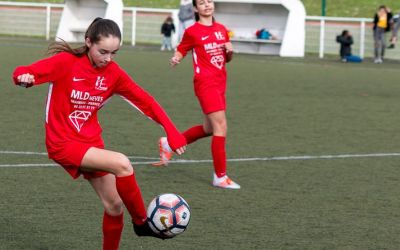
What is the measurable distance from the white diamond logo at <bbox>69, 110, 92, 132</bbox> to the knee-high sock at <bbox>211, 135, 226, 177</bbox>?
3426mm

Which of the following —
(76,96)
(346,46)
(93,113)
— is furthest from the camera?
(346,46)

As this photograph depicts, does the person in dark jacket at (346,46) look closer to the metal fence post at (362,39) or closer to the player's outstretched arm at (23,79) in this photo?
the metal fence post at (362,39)

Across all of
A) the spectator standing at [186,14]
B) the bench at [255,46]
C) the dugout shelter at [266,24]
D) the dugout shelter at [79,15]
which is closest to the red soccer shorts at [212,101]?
the spectator standing at [186,14]

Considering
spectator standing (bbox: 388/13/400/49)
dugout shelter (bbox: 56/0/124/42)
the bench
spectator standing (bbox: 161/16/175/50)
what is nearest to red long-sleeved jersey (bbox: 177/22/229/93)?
spectator standing (bbox: 388/13/400/49)

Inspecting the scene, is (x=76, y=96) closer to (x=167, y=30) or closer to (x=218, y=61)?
(x=218, y=61)

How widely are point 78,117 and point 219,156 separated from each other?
11.8 feet

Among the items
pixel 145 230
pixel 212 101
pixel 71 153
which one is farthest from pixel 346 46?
pixel 71 153

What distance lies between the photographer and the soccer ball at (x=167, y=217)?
20.8 feet

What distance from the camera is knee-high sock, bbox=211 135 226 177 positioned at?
946cm

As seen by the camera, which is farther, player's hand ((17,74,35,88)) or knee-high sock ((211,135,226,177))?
knee-high sock ((211,135,226,177))

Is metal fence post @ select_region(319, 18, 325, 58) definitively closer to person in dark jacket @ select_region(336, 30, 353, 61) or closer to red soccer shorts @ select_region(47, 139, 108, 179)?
person in dark jacket @ select_region(336, 30, 353, 61)

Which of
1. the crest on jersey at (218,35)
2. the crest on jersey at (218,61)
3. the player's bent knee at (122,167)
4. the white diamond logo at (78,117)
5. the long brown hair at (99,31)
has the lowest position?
the player's bent knee at (122,167)

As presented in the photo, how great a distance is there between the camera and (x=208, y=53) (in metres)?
9.83

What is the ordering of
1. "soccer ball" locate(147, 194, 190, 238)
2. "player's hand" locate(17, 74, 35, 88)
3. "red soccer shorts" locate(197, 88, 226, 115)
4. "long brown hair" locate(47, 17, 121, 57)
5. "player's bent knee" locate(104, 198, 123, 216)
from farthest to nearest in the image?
"red soccer shorts" locate(197, 88, 226, 115) → "soccer ball" locate(147, 194, 190, 238) → "player's bent knee" locate(104, 198, 123, 216) → "long brown hair" locate(47, 17, 121, 57) → "player's hand" locate(17, 74, 35, 88)
